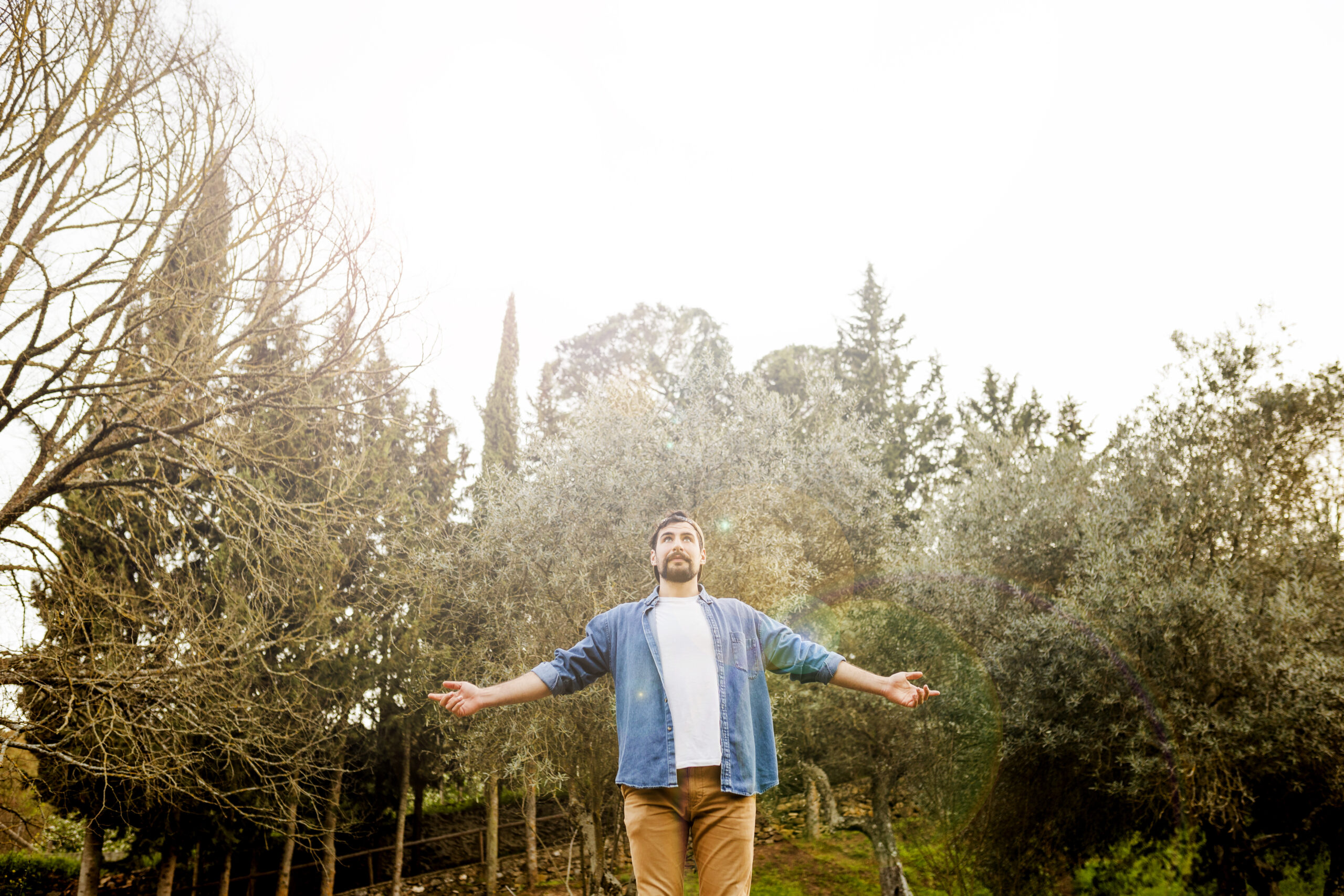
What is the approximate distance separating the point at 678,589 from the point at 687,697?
494 millimetres

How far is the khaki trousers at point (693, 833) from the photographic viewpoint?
2730 millimetres

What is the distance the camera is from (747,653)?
313cm

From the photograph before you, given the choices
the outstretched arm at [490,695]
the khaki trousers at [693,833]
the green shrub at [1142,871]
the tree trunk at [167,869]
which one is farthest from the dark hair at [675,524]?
the tree trunk at [167,869]

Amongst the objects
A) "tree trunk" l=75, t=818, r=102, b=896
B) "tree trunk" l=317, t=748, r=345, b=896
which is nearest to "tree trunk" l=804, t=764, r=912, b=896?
"tree trunk" l=317, t=748, r=345, b=896

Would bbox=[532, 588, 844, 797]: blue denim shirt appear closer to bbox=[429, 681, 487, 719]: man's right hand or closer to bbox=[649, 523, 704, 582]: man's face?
bbox=[649, 523, 704, 582]: man's face

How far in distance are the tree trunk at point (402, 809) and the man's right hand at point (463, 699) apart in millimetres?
14229

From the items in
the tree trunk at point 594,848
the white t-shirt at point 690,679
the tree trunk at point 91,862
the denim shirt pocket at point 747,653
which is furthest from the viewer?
the tree trunk at point 91,862

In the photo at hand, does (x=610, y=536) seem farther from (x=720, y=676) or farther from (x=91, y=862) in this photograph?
(x=91, y=862)

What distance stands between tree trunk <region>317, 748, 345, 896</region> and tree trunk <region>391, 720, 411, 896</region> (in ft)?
3.75

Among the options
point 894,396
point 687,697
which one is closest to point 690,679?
point 687,697

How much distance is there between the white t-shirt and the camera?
112 inches

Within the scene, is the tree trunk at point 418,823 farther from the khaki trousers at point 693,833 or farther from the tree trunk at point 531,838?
the khaki trousers at point 693,833

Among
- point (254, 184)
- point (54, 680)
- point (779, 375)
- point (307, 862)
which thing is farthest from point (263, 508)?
point (779, 375)

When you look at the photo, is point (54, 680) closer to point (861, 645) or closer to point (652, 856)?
point (652, 856)
